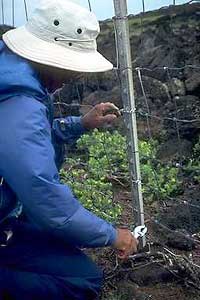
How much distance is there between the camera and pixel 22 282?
8.11 feet

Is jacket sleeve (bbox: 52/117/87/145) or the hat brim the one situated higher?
the hat brim

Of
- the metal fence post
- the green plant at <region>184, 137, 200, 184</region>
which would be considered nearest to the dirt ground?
the metal fence post

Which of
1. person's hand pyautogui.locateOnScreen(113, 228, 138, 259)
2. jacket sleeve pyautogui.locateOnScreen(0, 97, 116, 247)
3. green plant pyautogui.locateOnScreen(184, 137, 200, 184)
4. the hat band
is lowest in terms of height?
green plant pyautogui.locateOnScreen(184, 137, 200, 184)

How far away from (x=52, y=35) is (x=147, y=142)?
8.23 feet

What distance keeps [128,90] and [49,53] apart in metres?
0.57

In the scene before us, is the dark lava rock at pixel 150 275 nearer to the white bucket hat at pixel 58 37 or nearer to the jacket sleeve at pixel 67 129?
the jacket sleeve at pixel 67 129

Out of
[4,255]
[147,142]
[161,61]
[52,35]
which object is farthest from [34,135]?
[161,61]

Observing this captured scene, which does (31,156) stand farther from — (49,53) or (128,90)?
(128,90)

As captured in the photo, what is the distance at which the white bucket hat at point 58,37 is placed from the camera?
86.5 inches

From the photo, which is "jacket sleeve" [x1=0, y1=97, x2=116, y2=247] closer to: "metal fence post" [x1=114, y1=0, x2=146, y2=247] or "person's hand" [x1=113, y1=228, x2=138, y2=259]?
"person's hand" [x1=113, y1=228, x2=138, y2=259]

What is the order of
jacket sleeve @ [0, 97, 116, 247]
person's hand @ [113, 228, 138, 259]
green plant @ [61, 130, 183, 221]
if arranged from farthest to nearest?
1. green plant @ [61, 130, 183, 221]
2. person's hand @ [113, 228, 138, 259]
3. jacket sleeve @ [0, 97, 116, 247]

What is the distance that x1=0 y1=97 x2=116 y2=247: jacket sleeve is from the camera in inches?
81.8

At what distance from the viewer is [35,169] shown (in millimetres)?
2068

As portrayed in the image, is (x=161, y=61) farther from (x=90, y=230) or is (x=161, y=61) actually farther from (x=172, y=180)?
(x=90, y=230)
